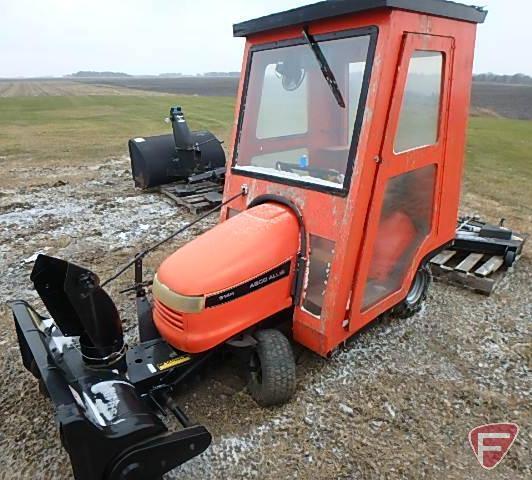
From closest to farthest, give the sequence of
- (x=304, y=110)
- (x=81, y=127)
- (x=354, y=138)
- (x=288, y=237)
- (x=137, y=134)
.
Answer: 1. (x=354, y=138)
2. (x=288, y=237)
3. (x=304, y=110)
4. (x=137, y=134)
5. (x=81, y=127)

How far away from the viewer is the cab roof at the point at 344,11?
2.59 m

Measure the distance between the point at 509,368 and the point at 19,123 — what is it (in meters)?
17.6

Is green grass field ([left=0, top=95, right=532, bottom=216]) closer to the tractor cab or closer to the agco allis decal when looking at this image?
the tractor cab

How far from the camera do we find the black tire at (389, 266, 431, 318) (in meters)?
3.90

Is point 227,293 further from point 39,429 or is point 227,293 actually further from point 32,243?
point 32,243

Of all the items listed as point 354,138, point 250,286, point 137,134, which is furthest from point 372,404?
point 137,134

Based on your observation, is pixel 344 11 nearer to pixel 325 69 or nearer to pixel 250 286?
pixel 325 69

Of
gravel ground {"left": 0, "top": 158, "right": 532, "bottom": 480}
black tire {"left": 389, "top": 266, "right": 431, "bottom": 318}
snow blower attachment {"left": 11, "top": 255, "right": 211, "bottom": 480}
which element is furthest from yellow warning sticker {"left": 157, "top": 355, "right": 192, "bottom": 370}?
black tire {"left": 389, "top": 266, "right": 431, "bottom": 318}

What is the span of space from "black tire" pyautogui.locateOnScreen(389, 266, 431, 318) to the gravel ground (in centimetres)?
7

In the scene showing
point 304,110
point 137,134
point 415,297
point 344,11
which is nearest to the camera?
point 344,11

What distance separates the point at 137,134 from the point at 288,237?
12145mm
